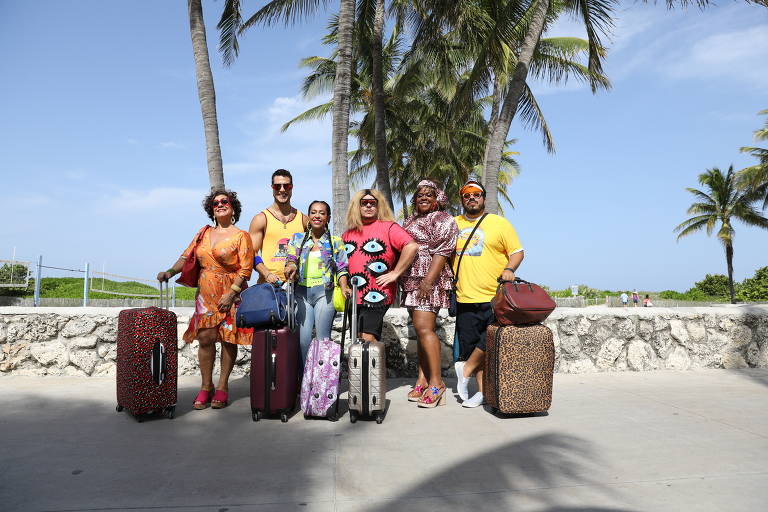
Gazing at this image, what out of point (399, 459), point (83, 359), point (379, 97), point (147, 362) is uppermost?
point (379, 97)

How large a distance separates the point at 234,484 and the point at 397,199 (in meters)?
32.4

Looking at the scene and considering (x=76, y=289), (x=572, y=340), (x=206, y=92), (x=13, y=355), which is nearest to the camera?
(x=13, y=355)

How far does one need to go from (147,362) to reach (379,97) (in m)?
10.8

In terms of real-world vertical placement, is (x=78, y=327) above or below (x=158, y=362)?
above

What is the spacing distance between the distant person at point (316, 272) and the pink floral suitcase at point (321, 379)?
26 cm

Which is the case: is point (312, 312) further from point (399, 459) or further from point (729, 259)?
point (729, 259)

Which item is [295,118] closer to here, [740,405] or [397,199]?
[397,199]

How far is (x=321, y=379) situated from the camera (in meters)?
4.07

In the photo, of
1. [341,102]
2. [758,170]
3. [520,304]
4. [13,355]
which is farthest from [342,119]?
[758,170]

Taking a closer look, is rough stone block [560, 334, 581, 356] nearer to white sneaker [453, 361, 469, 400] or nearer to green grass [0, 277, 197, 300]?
white sneaker [453, 361, 469, 400]

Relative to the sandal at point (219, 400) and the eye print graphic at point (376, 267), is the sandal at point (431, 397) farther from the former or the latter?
the sandal at point (219, 400)

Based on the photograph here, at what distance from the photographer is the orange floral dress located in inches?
172

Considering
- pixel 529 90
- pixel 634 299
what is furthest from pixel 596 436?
pixel 634 299

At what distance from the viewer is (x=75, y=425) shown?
3963 mm
